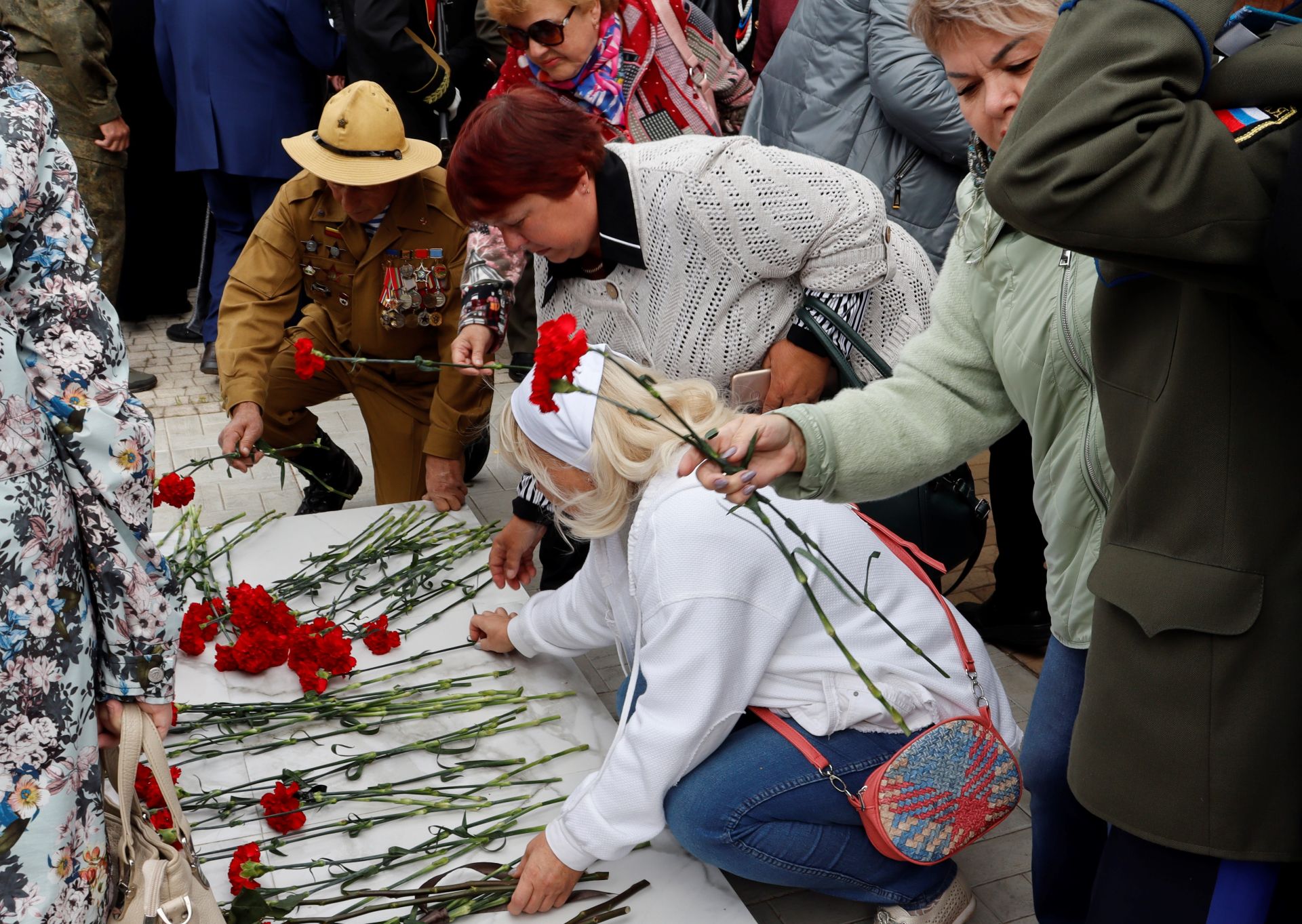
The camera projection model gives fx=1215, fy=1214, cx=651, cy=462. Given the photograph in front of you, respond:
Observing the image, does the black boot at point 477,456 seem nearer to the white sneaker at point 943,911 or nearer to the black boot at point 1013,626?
the black boot at point 1013,626

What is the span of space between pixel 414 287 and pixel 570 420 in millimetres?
1721

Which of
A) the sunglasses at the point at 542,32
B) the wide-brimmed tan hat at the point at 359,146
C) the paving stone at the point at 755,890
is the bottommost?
the paving stone at the point at 755,890

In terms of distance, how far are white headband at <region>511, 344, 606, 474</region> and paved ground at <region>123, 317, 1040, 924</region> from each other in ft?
3.21

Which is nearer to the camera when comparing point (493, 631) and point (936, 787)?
point (936, 787)

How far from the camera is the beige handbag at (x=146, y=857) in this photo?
166 centimetres

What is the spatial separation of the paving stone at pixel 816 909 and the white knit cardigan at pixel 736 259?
1.09 metres

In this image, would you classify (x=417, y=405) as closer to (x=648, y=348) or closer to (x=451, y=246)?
(x=451, y=246)

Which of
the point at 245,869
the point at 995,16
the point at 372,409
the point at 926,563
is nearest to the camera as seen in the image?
the point at 995,16

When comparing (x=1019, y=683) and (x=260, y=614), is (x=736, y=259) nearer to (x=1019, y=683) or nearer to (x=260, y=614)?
(x=260, y=614)

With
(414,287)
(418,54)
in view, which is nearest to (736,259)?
(414,287)

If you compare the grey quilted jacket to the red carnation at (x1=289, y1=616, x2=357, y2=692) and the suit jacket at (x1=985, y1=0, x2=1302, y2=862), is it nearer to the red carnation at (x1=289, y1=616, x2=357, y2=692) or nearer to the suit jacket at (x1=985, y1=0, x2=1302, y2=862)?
the red carnation at (x1=289, y1=616, x2=357, y2=692)

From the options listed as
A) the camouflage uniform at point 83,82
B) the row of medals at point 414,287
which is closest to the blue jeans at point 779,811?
the row of medals at point 414,287

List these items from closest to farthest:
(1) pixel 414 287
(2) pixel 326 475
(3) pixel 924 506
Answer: (3) pixel 924 506, (1) pixel 414 287, (2) pixel 326 475

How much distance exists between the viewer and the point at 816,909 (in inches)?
94.5
